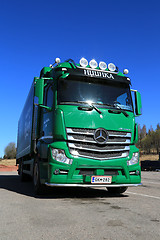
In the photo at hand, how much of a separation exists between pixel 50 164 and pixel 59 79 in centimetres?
219

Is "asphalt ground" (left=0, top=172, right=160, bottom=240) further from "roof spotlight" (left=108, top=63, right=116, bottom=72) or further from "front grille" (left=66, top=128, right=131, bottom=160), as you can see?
"roof spotlight" (left=108, top=63, right=116, bottom=72)

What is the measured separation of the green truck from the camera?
579 cm

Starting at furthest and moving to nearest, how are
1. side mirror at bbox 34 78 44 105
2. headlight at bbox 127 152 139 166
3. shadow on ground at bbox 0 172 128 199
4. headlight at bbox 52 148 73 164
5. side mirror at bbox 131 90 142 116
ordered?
side mirror at bbox 131 90 142 116, shadow on ground at bbox 0 172 128 199, side mirror at bbox 34 78 44 105, headlight at bbox 127 152 139 166, headlight at bbox 52 148 73 164

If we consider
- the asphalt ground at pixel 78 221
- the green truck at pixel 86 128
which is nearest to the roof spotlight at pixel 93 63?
the green truck at pixel 86 128

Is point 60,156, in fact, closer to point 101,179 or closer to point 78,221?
point 101,179

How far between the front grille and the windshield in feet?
2.68

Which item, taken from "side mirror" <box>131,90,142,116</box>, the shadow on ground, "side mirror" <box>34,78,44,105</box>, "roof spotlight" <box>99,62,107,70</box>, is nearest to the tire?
the shadow on ground

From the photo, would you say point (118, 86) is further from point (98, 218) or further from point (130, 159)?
point (98, 218)

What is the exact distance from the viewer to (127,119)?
256 inches

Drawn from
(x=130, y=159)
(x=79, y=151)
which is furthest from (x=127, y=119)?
(x=79, y=151)

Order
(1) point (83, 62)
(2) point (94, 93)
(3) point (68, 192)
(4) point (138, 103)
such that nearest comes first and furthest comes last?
1. (2) point (94, 93)
2. (1) point (83, 62)
3. (4) point (138, 103)
4. (3) point (68, 192)

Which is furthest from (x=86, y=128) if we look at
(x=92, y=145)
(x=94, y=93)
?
(x=94, y=93)

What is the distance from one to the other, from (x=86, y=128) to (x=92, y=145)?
1.41ft

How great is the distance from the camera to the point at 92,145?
19.5ft
